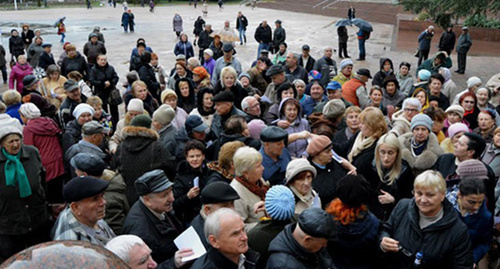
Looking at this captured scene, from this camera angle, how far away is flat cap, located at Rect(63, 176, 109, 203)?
12.1 feet

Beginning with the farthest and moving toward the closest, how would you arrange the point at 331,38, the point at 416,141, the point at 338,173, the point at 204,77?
the point at 331,38, the point at 204,77, the point at 416,141, the point at 338,173

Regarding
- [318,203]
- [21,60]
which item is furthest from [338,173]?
[21,60]

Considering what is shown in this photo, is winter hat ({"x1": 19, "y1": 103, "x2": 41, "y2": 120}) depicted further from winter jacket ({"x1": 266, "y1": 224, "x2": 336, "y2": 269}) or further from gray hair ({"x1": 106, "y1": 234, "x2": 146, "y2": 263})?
winter jacket ({"x1": 266, "y1": 224, "x2": 336, "y2": 269})

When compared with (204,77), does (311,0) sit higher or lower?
higher

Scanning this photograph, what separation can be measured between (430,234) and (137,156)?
3471 millimetres

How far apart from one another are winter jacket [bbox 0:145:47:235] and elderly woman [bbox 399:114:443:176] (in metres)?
4.39

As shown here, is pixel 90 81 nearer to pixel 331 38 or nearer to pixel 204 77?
pixel 204 77

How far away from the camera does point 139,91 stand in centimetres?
834

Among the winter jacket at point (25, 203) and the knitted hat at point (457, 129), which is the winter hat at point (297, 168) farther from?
the winter jacket at point (25, 203)

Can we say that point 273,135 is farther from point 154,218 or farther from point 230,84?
point 230,84

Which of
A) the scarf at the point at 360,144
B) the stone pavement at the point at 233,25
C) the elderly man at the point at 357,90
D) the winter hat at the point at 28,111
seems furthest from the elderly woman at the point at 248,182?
the stone pavement at the point at 233,25

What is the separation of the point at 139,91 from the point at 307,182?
506cm

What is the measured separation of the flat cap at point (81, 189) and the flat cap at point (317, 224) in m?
1.78

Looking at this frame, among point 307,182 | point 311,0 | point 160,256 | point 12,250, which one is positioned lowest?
point 12,250
